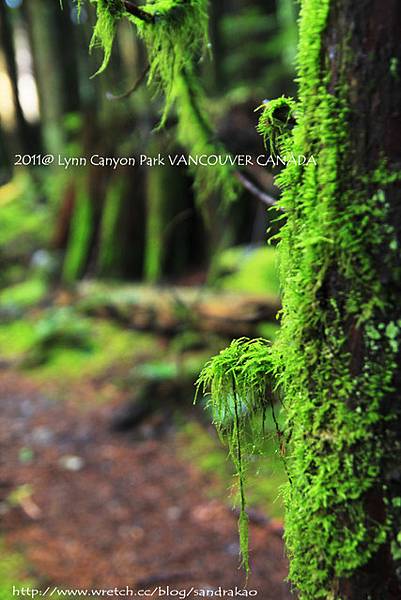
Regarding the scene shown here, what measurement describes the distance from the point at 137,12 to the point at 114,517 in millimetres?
4091

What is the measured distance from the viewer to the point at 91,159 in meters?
9.87

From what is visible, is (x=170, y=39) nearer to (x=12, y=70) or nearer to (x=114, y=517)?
(x=114, y=517)

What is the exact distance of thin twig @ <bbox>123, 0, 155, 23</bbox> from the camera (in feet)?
4.95

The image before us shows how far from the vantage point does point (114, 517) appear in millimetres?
4465

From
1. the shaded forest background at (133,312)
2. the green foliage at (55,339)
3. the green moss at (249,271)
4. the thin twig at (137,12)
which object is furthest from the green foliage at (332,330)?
the green foliage at (55,339)

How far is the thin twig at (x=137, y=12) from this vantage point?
1.51 meters

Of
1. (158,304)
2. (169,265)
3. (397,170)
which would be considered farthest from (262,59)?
(397,170)

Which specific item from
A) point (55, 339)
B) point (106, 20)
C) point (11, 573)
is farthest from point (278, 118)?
point (55, 339)

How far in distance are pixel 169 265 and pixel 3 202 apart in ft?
36.5

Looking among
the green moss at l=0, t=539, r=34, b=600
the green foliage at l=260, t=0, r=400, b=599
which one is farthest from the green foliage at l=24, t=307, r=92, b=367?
the green foliage at l=260, t=0, r=400, b=599

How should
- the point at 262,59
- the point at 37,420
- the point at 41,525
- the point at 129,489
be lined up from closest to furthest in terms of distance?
the point at 41,525
the point at 129,489
the point at 37,420
the point at 262,59

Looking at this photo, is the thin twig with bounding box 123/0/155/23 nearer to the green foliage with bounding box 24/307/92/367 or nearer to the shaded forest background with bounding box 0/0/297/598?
the shaded forest background with bounding box 0/0/297/598

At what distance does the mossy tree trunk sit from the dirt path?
2.52m

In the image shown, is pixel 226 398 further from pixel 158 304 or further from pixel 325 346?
pixel 158 304
